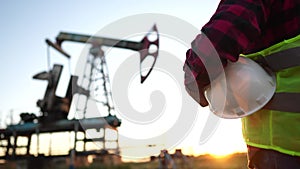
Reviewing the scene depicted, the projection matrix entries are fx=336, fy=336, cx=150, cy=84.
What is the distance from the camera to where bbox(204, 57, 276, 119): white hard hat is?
0.91 m

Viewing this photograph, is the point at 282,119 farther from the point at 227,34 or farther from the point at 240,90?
the point at 227,34

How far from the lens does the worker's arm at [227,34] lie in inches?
32.7

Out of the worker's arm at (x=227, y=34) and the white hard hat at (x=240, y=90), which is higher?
the worker's arm at (x=227, y=34)

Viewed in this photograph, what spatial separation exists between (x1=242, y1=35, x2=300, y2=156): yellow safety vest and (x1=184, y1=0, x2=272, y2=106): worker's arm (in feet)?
0.34

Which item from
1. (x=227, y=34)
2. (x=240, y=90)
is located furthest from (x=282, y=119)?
(x=227, y=34)

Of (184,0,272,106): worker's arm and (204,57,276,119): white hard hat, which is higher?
(184,0,272,106): worker's arm

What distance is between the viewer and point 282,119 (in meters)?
0.88

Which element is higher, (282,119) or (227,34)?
(227,34)

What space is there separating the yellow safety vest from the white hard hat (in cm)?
4

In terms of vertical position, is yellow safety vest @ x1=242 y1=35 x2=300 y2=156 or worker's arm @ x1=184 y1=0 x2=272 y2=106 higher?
worker's arm @ x1=184 y1=0 x2=272 y2=106

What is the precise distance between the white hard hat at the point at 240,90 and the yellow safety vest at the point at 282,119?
35 mm

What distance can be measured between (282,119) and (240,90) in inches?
5.1

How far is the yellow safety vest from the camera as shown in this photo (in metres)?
0.87

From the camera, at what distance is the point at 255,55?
101cm
